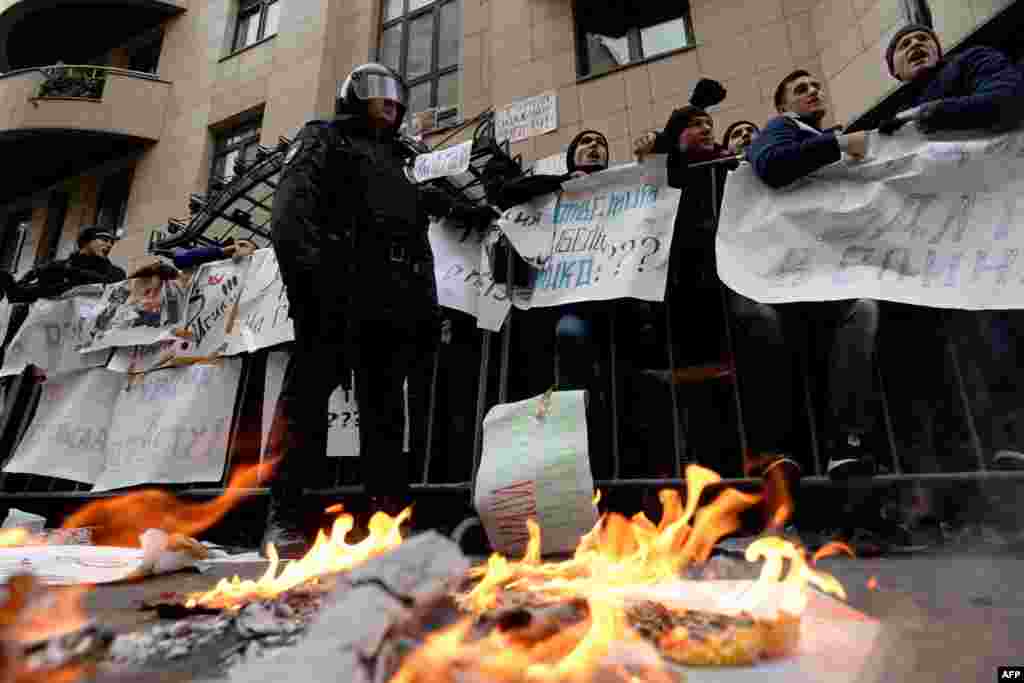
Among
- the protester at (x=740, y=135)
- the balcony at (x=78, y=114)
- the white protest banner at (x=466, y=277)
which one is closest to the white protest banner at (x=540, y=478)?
the white protest banner at (x=466, y=277)

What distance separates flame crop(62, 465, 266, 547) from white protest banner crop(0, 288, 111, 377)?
1512mm

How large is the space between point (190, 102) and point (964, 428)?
51.2 ft

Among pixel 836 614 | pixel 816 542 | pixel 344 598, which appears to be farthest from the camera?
pixel 816 542

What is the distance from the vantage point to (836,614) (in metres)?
1.64

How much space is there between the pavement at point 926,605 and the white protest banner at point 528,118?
320 inches

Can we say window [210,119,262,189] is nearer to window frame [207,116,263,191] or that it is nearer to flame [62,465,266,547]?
window frame [207,116,263,191]

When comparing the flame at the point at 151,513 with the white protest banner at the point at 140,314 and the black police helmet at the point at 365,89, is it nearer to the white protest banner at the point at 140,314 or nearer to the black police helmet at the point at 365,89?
the white protest banner at the point at 140,314

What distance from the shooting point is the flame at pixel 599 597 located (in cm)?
115

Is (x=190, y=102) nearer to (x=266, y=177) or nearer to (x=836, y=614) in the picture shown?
(x=266, y=177)

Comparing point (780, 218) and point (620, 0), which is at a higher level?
point (620, 0)

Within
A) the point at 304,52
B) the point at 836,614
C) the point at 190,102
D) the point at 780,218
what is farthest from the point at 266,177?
the point at 836,614

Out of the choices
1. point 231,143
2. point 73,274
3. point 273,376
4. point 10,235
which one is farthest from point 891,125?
point 10,235

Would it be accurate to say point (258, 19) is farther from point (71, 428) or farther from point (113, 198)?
point (71, 428)

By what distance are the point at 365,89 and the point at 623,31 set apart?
7.56 m
